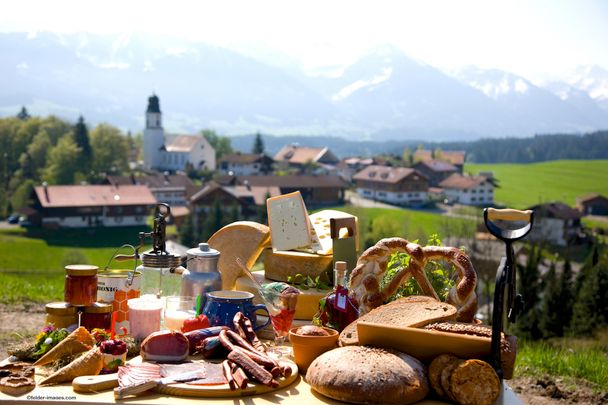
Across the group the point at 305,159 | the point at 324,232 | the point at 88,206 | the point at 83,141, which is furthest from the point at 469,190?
the point at 324,232

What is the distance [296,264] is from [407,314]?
1.76 meters

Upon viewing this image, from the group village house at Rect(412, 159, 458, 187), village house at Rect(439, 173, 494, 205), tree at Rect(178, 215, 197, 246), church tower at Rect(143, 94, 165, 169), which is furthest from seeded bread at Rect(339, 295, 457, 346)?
church tower at Rect(143, 94, 165, 169)

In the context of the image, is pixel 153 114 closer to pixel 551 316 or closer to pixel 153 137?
pixel 153 137

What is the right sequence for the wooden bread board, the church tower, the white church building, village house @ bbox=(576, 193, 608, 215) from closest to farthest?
1. the wooden bread board
2. village house @ bbox=(576, 193, 608, 215)
3. the church tower
4. the white church building

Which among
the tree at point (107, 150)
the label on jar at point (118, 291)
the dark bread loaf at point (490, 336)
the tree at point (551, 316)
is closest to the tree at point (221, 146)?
the tree at point (107, 150)

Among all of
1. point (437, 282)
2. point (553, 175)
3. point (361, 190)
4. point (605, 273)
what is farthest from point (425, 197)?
point (437, 282)

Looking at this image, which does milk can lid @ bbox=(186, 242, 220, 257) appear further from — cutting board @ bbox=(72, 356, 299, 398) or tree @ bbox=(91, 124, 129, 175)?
tree @ bbox=(91, 124, 129, 175)

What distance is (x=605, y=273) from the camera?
23.6 meters

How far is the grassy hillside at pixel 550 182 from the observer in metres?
135

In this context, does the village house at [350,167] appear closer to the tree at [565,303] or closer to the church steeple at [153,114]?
the church steeple at [153,114]

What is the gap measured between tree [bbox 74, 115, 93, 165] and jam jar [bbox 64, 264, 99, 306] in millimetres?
99190

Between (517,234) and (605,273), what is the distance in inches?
834

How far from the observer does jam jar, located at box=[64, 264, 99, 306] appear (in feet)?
16.7

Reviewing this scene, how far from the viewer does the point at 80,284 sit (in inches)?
201
